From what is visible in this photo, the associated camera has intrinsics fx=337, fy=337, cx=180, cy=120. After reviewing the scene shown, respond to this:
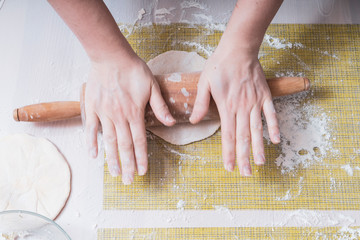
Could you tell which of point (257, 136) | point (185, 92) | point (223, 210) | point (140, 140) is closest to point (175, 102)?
point (185, 92)

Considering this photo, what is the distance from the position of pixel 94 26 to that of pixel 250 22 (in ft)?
1.43

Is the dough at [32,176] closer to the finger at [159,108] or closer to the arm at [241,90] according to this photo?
the finger at [159,108]

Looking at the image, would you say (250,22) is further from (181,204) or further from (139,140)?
(181,204)

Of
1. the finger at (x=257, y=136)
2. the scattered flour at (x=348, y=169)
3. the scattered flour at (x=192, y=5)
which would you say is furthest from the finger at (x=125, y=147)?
the scattered flour at (x=348, y=169)

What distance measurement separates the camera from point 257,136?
0.93 metres

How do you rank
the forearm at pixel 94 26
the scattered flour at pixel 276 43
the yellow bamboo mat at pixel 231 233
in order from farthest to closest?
1. the scattered flour at pixel 276 43
2. the yellow bamboo mat at pixel 231 233
3. the forearm at pixel 94 26

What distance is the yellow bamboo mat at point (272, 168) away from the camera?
1.03 m

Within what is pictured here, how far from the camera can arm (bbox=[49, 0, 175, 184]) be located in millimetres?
929

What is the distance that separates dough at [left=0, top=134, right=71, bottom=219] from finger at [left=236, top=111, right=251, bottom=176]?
524 mm

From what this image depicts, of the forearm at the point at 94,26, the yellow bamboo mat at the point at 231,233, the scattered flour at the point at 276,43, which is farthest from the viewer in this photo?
the scattered flour at the point at 276,43

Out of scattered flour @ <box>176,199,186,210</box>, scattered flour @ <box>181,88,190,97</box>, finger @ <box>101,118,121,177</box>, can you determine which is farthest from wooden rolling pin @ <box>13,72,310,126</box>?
scattered flour @ <box>176,199,186,210</box>

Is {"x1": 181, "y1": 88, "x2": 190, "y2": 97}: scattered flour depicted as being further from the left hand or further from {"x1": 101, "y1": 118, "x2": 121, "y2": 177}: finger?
{"x1": 101, "y1": 118, "x2": 121, "y2": 177}: finger

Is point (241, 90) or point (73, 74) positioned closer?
point (241, 90)

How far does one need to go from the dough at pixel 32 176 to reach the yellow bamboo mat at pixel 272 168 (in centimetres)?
14
